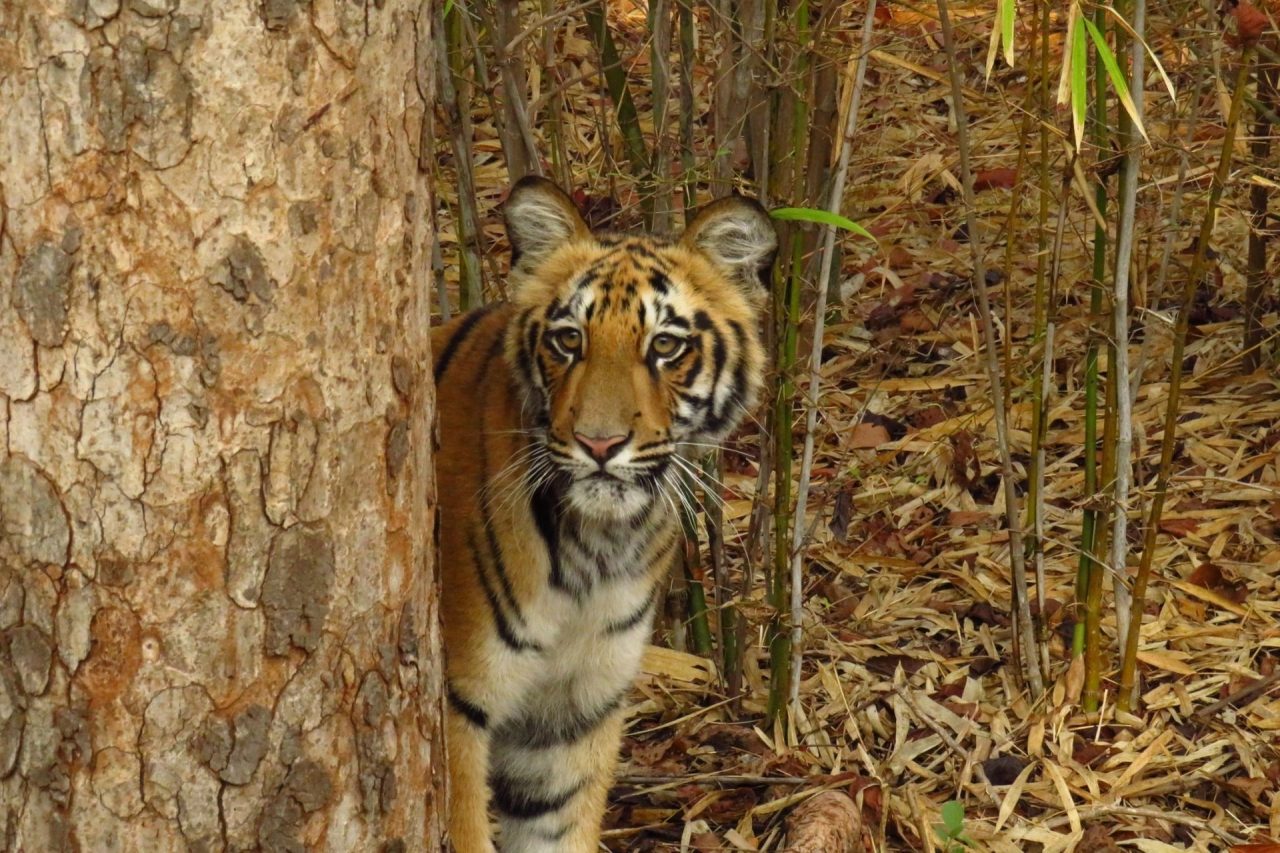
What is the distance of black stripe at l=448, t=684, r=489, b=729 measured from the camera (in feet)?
11.0

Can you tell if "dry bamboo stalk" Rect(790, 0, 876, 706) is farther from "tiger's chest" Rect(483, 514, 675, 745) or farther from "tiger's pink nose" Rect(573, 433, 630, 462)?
"tiger's pink nose" Rect(573, 433, 630, 462)

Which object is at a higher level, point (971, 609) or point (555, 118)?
point (555, 118)

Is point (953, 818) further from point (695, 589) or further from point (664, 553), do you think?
point (695, 589)

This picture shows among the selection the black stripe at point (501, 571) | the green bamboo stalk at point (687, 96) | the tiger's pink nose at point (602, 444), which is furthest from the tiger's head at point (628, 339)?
the green bamboo stalk at point (687, 96)

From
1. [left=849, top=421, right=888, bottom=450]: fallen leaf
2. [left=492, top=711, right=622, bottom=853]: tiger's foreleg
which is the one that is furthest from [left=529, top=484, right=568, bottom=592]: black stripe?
[left=849, top=421, right=888, bottom=450]: fallen leaf

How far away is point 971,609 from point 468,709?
1712 mm

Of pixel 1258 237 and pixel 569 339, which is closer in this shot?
pixel 569 339

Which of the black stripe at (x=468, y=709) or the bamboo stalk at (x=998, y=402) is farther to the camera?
the bamboo stalk at (x=998, y=402)

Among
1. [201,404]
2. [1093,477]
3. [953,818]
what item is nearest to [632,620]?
[953,818]

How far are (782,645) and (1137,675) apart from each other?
0.87 meters

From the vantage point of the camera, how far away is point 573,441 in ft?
10.4

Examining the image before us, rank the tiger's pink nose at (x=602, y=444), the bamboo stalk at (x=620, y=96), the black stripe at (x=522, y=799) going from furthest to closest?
the bamboo stalk at (x=620, y=96) < the black stripe at (x=522, y=799) < the tiger's pink nose at (x=602, y=444)

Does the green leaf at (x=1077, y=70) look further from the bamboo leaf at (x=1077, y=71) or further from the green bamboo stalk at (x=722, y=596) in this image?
the green bamboo stalk at (x=722, y=596)

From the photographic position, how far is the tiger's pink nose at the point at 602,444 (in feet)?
10.2
